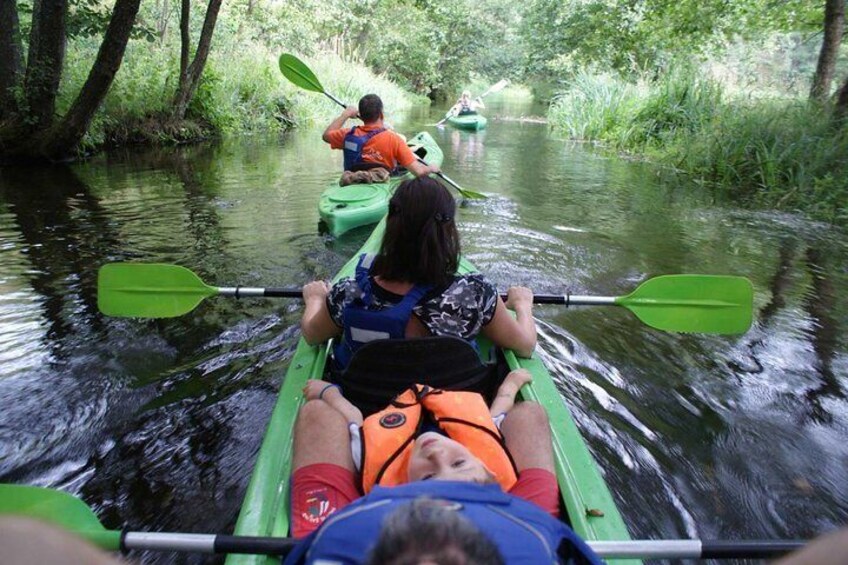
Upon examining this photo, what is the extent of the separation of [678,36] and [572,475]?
1183 cm

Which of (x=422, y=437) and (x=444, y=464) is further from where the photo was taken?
(x=422, y=437)

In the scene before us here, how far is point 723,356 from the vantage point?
11.1 feet

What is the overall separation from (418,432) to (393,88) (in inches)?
834

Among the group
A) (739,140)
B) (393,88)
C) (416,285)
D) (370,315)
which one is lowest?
(370,315)

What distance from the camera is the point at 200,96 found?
434 inches

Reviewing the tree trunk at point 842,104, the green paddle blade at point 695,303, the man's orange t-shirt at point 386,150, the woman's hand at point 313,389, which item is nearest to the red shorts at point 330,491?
the woman's hand at point 313,389

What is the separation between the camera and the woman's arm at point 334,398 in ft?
5.85

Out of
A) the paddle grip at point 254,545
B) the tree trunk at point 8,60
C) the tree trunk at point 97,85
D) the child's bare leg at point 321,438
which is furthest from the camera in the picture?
the tree trunk at point 8,60

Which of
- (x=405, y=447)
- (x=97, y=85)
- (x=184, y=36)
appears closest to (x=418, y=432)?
(x=405, y=447)

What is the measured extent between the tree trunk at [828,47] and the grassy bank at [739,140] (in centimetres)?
41

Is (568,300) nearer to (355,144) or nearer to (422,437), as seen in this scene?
(422,437)

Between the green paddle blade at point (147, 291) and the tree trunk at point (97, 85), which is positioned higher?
the tree trunk at point (97, 85)

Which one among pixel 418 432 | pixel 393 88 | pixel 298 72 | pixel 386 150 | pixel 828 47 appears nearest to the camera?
pixel 418 432

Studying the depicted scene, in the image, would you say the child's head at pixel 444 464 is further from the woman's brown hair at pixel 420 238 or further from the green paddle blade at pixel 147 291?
the green paddle blade at pixel 147 291
